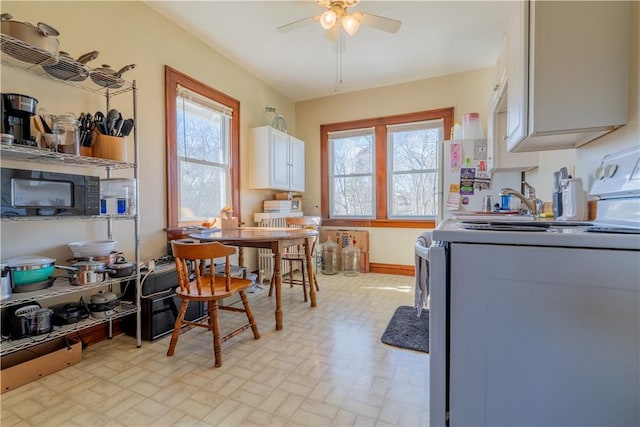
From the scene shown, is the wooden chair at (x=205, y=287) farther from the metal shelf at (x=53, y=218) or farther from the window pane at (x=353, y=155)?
the window pane at (x=353, y=155)

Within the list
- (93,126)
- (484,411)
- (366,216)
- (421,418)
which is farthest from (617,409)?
(366,216)

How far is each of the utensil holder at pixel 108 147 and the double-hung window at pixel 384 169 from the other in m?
2.97

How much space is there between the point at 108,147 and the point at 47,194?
443mm

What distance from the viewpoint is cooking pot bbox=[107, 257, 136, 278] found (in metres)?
1.88

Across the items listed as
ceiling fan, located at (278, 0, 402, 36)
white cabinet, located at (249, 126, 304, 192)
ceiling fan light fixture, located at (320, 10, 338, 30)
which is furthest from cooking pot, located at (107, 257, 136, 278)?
ceiling fan light fixture, located at (320, 10, 338, 30)

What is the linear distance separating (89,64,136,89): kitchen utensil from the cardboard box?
1696 mm

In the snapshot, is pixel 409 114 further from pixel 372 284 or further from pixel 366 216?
pixel 372 284

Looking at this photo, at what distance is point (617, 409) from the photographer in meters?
0.71

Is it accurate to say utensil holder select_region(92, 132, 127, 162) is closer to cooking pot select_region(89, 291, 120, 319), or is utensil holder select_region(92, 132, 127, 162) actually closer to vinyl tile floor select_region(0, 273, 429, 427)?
cooking pot select_region(89, 291, 120, 319)

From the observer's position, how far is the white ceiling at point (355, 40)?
8.07ft

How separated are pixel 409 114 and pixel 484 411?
12.5 ft

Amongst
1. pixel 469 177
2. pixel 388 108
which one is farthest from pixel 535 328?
pixel 388 108

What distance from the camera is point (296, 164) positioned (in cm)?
421

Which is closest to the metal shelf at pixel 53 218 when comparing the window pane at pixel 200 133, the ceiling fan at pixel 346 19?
the window pane at pixel 200 133
